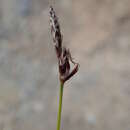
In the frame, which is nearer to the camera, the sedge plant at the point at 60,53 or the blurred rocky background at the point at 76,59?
the sedge plant at the point at 60,53

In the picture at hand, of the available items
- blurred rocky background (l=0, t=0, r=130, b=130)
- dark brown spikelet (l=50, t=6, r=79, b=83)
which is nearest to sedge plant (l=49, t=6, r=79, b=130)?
dark brown spikelet (l=50, t=6, r=79, b=83)

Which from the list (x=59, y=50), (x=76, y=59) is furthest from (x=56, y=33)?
(x=76, y=59)

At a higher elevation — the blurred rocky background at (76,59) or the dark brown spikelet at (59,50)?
the dark brown spikelet at (59,50)

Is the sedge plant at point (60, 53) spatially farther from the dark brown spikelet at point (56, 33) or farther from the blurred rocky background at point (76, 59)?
the blurred rocky background at point (76, 59)

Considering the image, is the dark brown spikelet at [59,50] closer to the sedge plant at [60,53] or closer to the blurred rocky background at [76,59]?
the sedge plant at [60,53]

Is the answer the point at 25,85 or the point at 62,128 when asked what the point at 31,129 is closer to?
the point at 62,128

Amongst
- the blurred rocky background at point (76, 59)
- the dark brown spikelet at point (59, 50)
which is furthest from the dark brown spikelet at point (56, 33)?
the blurred rocky background at point (76, 59)

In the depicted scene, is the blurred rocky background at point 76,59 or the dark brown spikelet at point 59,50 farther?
the blurred rocky background at point 76,59

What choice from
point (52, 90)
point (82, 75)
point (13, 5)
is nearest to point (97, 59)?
point (82, 75)

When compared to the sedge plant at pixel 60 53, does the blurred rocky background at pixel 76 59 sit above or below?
below

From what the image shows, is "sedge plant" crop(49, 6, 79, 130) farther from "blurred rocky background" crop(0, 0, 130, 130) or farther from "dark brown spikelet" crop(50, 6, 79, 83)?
"blurred rocky background" crop(0, 0, 130, 130)
